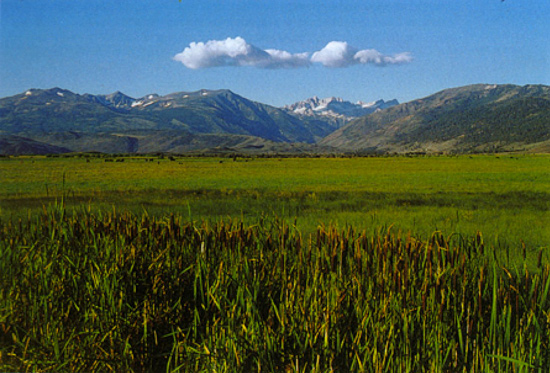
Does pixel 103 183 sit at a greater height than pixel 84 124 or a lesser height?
lesser

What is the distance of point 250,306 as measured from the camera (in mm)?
3516

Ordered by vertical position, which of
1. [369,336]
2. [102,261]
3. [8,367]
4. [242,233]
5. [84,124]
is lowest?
[8,367]

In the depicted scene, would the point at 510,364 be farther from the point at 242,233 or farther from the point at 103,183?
the point at 103,183

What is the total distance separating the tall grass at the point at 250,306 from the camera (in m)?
3.28

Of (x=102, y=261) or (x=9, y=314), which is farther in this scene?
(x=102, y=261)

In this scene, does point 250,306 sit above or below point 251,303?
below

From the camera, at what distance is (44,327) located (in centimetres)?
369

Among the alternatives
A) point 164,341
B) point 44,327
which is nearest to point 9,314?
point 44,327

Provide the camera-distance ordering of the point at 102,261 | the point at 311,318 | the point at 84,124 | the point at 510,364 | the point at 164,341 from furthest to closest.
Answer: the point at 84,124, the point at 102,261, the point at 164,341, the point at 311,318, the point at 510,364

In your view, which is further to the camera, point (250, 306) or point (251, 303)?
point (250, 306)

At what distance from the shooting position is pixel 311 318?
3.37 meters

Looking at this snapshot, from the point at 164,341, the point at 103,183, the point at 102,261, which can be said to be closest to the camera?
the point at 164,341

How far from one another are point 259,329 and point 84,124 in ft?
136

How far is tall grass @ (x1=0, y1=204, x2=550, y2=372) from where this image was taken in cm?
328
